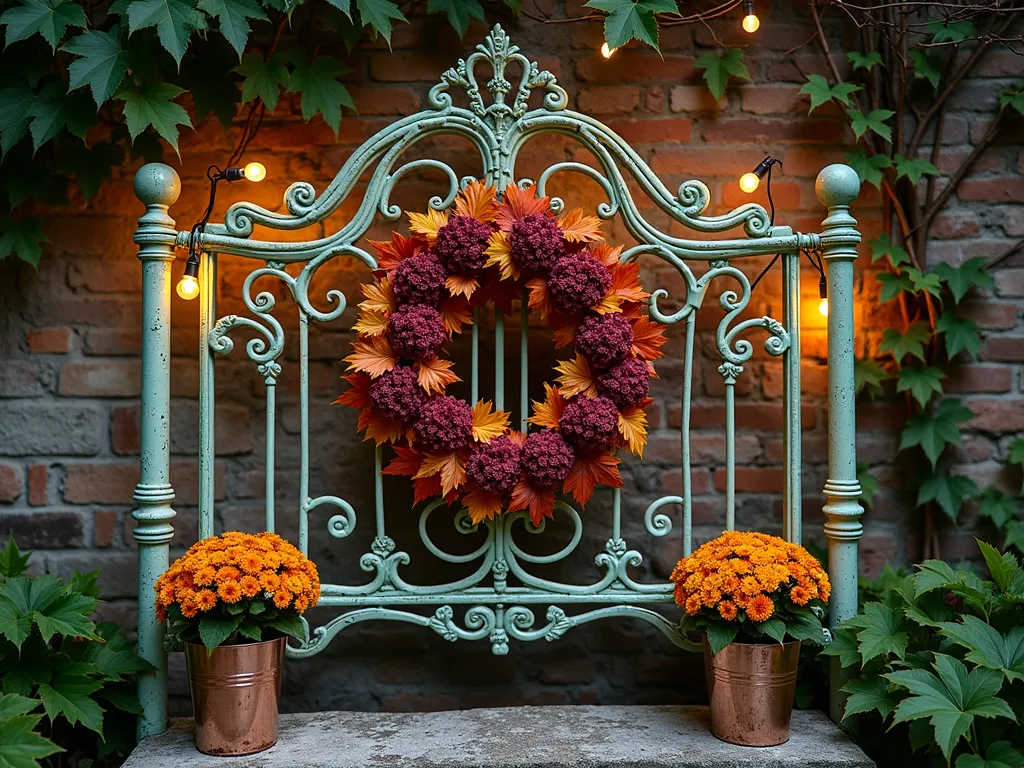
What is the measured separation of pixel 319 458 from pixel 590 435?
0.78 m

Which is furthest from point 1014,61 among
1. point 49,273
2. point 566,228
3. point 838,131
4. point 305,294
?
point 49,273

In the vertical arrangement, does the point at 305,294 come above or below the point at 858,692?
above

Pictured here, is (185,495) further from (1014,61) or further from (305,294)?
(1014,61)

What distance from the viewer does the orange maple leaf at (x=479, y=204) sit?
1926 millimetres

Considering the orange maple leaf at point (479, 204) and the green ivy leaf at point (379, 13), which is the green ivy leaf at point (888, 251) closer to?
the orange maple leaf at point (479, 204)

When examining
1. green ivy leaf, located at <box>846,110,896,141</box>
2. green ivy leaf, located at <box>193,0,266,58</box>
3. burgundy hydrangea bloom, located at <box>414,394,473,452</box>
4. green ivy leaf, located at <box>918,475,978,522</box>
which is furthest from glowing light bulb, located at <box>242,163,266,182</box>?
green ivy leaf, located at <box>918,475,978,522</box>

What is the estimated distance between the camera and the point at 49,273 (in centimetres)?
224

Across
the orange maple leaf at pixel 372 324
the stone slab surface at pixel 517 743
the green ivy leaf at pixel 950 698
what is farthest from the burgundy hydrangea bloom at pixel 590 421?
the green ivy leaf at pixel 950 698

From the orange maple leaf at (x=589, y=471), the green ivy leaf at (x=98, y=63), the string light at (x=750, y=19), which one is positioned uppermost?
the string light at (x=750, y=19)

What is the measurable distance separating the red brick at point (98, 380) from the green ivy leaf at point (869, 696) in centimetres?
186

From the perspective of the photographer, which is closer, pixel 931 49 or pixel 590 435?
pixel 590 435

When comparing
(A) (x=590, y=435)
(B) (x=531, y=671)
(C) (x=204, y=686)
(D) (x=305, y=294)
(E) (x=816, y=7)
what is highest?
(E) (x=816, y=7)

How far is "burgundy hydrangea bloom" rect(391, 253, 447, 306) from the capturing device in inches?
73.8

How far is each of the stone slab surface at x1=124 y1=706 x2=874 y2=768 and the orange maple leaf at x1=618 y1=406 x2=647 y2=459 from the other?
0.61 m
